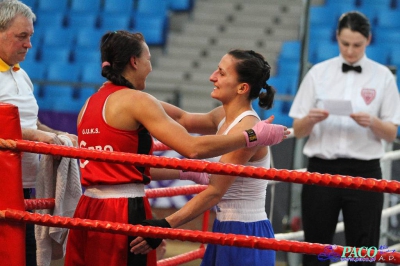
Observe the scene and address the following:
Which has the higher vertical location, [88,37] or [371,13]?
[371,13]

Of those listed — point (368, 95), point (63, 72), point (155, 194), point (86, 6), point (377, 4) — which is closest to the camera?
point (155, 194)

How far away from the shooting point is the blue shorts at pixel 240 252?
2580mm

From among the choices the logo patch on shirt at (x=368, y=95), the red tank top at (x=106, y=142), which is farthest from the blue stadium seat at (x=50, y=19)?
the red tank top at (x=106, y=142)

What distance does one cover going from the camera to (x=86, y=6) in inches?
415

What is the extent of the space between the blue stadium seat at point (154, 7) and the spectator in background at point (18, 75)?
738 cm

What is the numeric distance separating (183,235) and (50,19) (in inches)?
346

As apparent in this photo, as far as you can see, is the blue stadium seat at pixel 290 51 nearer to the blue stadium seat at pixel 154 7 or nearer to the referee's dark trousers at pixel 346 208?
the blue stadium seat at pixel 154 7

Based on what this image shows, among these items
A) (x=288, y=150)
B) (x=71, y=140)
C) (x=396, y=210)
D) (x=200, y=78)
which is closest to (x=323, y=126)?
(x=396, y=210)

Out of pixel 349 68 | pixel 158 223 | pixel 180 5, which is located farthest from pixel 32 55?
pixel 158 223

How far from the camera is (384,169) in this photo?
14.9 ft

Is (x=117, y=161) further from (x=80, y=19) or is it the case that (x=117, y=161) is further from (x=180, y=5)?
(x=80, y=19)

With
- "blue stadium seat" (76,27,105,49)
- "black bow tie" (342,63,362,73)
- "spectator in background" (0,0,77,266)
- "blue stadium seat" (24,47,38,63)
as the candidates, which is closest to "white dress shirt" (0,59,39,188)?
"spectator in background" (0,0,77,266)

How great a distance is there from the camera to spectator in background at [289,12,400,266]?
11.8ft

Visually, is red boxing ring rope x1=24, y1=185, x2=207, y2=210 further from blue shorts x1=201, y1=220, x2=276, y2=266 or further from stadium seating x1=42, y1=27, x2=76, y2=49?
stadium seating x1=42, y1=27, x2=76, y2=49
